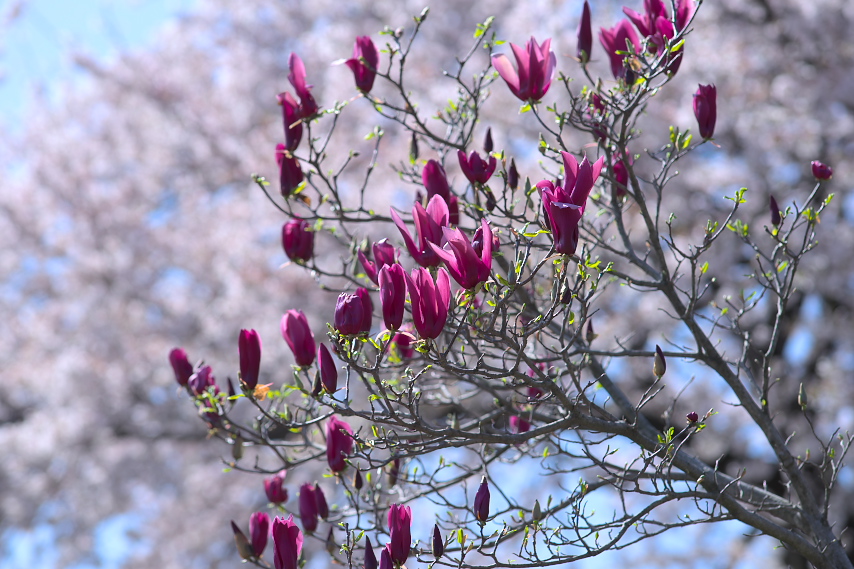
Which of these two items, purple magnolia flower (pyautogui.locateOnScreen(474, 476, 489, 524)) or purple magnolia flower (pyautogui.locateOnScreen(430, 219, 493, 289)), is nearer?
purple magnolia flower (pyautogui.locateOnScreen(430, 219, 493, 289))

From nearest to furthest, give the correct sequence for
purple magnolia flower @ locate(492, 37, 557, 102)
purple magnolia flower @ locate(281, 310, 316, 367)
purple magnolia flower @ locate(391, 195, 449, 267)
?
purple magnolia flower @ locate(391, 195, 449, 267) < purple magnolia flower @ locate(281, 310, 316, 367) < purple magnolia flower @ locate(492, 37, 557, 102)

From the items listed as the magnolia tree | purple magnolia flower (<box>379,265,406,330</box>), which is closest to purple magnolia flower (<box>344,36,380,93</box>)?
the magnolia tree

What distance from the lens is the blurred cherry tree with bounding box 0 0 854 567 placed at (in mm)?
6293

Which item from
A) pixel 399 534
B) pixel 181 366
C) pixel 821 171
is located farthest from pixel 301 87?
pixel 821 171

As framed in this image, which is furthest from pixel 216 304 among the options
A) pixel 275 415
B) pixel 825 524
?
pixel 825 524

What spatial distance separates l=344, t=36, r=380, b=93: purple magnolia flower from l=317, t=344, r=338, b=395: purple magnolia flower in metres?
0.87

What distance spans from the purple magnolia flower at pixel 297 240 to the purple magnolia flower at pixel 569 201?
0.97 meters

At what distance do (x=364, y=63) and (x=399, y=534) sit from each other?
48.6 inches

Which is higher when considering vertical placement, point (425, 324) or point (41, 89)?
point (41, 89)

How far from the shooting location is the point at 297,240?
2230mm

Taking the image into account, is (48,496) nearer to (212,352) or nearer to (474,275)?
(212,352)

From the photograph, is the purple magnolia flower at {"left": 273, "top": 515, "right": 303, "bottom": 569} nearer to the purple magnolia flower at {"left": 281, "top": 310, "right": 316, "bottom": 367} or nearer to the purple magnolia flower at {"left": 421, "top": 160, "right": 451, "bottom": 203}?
the purple magnolia flower at {"left": 281, "top": 310, "right": 316, "bottom": 367}

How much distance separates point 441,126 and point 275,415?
375 centimetres

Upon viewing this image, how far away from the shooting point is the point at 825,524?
185cm
